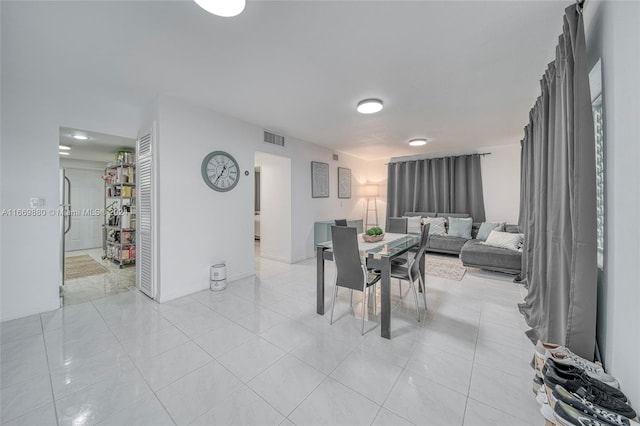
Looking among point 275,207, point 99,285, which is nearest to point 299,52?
point 275,207

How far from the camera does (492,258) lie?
3869 millimetres

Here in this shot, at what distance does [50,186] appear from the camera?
2.69 m

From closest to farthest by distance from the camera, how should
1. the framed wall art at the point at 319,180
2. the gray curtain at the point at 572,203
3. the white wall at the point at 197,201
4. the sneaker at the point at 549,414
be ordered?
the sneaker at the point at 549,414
the gray curtain at the point at 572,203
the white wall at the point at 197,201
the framed wall art at the point at 319,180

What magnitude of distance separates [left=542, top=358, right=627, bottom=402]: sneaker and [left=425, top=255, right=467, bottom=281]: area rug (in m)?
2.73

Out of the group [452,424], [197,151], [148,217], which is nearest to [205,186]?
[197,151]

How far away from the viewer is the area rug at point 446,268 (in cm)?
391

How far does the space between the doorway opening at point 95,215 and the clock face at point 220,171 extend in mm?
1259

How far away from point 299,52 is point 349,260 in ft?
6.06

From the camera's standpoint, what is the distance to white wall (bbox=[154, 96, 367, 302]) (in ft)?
9.57

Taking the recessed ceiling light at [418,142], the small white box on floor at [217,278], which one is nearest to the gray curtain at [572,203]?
the recessed ceiling light at [418,142]

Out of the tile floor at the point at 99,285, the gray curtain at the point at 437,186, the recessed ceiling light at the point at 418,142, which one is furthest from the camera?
the gray curtain at the point at 437,186

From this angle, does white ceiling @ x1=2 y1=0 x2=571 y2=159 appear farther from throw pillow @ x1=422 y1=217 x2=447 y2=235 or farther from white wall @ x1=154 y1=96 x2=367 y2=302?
Answer: throw pillow @ x1=422 y1=217 x2=447 y2=235

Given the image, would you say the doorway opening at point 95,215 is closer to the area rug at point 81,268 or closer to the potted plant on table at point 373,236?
the area rug at point 81,268

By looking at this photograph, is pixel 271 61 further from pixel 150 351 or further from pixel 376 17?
pixel 150 351
